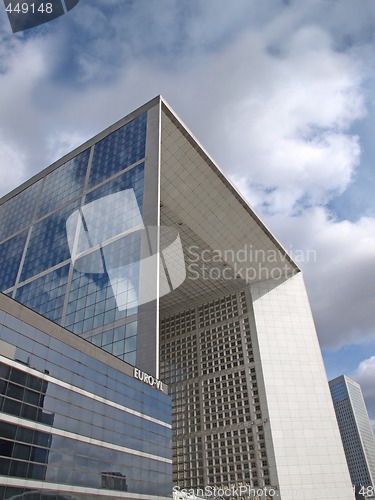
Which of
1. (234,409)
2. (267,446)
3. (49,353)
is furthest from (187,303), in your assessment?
(49,353)

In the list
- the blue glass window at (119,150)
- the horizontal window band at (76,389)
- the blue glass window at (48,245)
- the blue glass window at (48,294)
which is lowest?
the horizontal window band at (76,389)

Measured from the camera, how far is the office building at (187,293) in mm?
52062

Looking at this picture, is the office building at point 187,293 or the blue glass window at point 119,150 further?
the blue glass window at point 119,150

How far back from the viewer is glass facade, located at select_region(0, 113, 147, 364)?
163ft

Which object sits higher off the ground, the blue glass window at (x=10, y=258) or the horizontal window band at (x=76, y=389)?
the blue glass window at (x=10, y=258)

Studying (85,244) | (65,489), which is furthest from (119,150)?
(65,489)

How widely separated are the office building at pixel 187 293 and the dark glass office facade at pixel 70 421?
5171 millimetres

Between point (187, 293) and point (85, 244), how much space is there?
3378cm

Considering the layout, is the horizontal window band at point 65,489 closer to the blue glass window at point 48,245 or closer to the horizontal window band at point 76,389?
the horizontal window band at point 76,389

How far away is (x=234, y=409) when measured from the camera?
245 ft

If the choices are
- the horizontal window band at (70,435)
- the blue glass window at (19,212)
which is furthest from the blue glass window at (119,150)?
the horizontal window band at (70,435)

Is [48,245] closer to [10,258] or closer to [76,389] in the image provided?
[10,258]

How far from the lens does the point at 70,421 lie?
31359mm

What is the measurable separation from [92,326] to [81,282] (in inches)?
273
